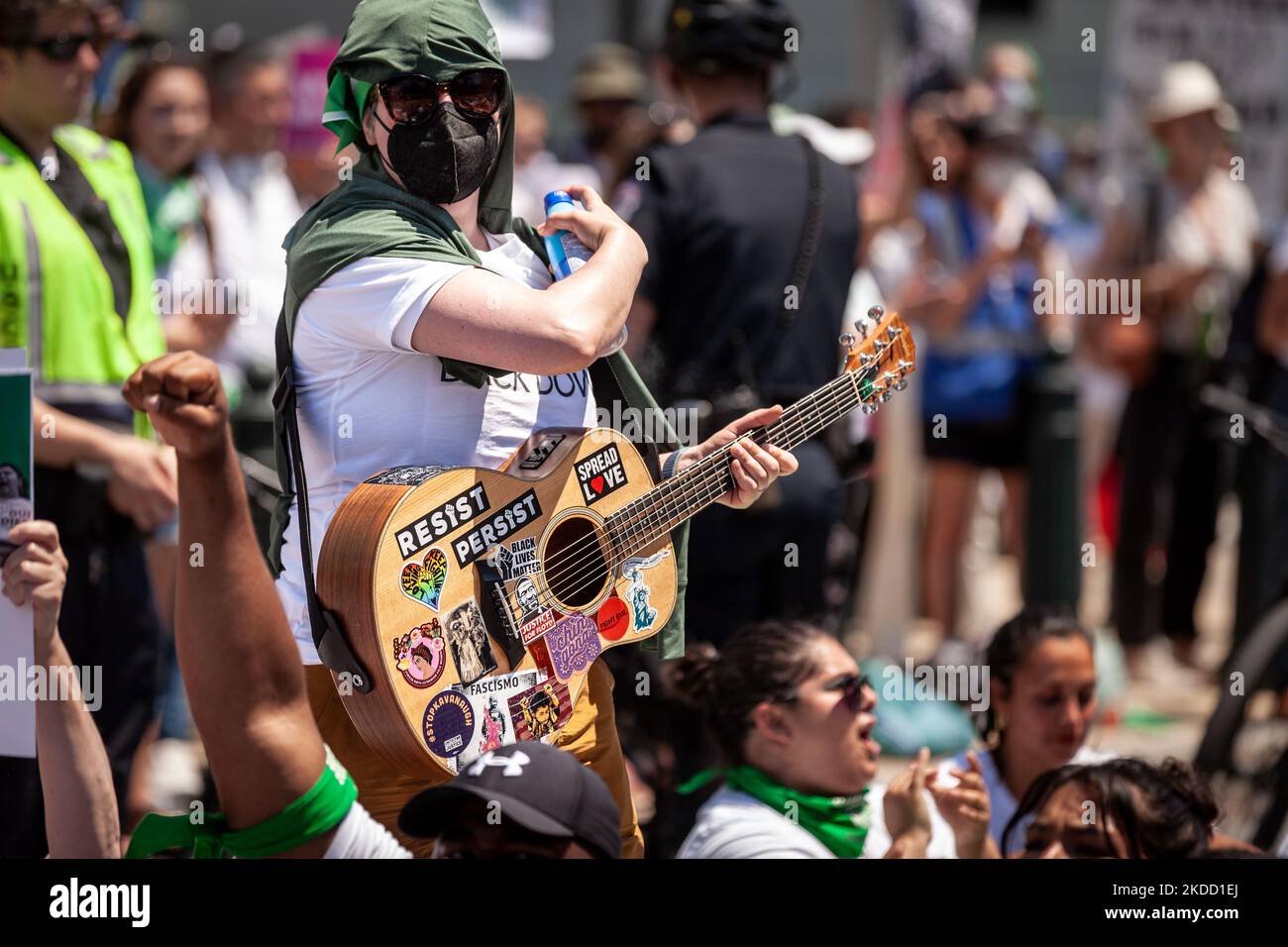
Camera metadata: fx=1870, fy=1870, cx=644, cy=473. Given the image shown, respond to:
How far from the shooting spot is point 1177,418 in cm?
702

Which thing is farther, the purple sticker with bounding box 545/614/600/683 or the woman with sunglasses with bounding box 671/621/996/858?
the woman with sunglasses with bounding box 671/621/996/858

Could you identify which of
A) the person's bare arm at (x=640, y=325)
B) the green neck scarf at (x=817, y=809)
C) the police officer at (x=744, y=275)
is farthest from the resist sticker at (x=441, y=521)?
the police officer at (x=744, y=275)

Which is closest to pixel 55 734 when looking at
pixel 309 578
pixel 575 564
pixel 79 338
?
pixel 309 578

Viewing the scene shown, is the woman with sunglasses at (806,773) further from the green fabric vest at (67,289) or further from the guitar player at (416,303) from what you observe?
the green fabric vest at (67,289)

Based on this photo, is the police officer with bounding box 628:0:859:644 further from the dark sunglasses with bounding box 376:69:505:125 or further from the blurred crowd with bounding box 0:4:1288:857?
the dark sunglasses with bounding box 376:69:505:125

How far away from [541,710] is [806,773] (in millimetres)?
760

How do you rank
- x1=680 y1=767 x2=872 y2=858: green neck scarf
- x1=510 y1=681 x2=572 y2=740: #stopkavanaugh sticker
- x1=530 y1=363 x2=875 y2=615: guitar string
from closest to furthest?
1. x1=510 y1=681 x2=572 y2=740: #stopkavanaugh sticker
2. x1=530 y1=363 x2=875 y2=615: guitar string
3. x1=680 y1=767 x2=872 y2=858: green neck scarf

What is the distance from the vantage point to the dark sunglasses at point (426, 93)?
2.73m

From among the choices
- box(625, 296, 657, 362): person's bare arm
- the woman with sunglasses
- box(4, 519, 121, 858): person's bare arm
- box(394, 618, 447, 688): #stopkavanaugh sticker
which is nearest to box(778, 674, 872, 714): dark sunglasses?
the woman with sunglasses

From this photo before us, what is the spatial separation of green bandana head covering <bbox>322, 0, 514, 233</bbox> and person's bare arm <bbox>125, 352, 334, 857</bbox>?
1.50 feet

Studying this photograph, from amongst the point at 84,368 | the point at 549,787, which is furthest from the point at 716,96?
the point at 549,787

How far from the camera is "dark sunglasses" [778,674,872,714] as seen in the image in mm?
3416
